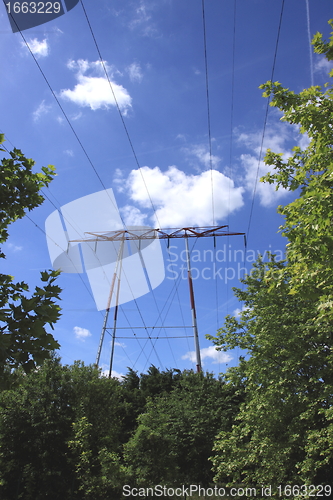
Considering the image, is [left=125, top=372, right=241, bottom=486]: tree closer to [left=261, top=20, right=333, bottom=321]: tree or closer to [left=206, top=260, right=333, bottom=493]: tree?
[left=206, top=260, right=333, bottom=493]: tree

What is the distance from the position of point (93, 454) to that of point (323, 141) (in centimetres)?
1821

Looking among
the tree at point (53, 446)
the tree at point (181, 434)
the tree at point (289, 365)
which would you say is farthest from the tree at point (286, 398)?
the tree at point (53, 446)

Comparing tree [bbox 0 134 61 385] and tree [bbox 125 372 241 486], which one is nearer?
tree [bbox 0 134 61 385]

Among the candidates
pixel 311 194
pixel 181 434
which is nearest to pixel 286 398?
pixel 311 194

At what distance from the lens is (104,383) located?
1959 cm

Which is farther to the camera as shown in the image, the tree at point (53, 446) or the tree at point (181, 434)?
the tree at point (181, 434)

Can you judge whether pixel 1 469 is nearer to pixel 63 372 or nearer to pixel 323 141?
pixel 63 372

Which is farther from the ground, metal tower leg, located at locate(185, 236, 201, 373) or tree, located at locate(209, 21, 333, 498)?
metal tower leg, located at locate(185, 236, 201, 373)

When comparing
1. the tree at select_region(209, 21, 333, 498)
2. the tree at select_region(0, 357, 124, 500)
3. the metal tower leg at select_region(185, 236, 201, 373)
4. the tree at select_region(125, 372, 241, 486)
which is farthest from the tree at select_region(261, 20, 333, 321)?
the metal tower leg at select_region(185, 236, 201, 373)

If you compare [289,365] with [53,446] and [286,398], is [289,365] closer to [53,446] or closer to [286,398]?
[286,398]

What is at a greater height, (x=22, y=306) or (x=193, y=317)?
(x=193, y=317)

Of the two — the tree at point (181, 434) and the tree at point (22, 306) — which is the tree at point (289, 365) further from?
the tree at point (22, 306)

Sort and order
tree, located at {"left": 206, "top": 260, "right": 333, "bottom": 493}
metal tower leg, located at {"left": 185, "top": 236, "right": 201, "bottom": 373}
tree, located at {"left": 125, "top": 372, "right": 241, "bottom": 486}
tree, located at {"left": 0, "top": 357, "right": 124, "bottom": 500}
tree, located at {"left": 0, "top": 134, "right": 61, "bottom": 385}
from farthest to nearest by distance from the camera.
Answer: metal tower leg, located at {"left": 185, "top": 236, "right": 201, "bottom": 373} < tree, located at {"left": 125, "top": 372, "right": 241, "bottom": 486} < tree, located at {"left": 0, "top": 357, "right": 124, "bottom": 500} < tree, located at {"left": 206, "top": 260, "right": 333, "bottom": 493} < tree, located at {"left": 0, "top": 134, "right": 61, "bottom": 385}

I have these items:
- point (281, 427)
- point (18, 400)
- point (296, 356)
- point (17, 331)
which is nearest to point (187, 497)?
point (281, 427)
